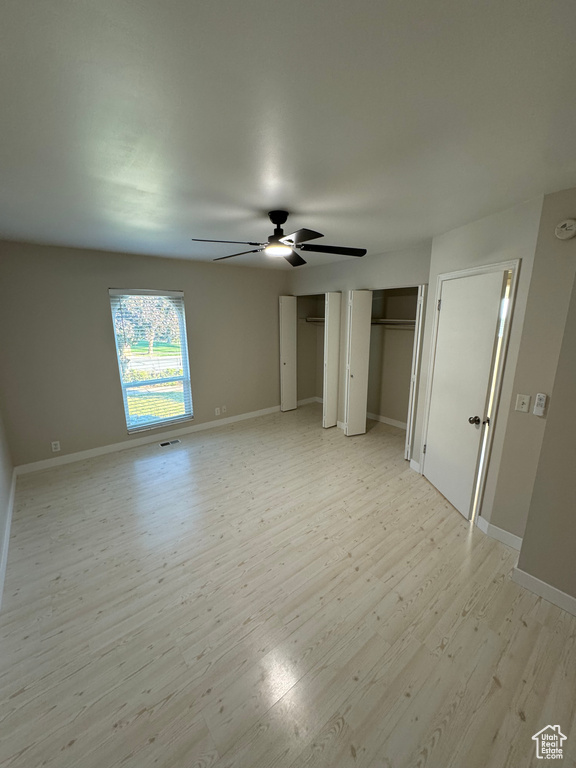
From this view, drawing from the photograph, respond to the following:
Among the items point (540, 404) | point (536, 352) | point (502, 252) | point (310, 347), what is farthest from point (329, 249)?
point (310, 347)

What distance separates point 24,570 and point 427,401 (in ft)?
12.4

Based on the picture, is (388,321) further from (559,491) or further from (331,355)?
(559,491)

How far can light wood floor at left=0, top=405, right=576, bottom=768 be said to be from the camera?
48.9 inches

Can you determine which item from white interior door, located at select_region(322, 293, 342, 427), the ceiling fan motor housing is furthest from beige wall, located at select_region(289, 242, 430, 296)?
the ceiling fan motor housing

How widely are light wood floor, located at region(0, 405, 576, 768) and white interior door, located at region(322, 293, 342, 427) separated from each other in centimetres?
197

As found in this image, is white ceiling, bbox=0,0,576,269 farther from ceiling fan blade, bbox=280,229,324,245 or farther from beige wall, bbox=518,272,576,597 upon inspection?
beige wall, bbox=518,272,576,597

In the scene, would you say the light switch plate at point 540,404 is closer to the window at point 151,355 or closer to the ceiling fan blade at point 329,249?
the ceiling fan blade at point 329,249

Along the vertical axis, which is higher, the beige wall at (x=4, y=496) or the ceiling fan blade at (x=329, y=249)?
the ceiling fan blade at (x=329, y=249)

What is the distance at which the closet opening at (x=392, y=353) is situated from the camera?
179 inches

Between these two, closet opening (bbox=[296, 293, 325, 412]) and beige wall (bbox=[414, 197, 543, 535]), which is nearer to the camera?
beige wall (bbox=[414, 197, 543, 535])

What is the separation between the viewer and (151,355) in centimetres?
411

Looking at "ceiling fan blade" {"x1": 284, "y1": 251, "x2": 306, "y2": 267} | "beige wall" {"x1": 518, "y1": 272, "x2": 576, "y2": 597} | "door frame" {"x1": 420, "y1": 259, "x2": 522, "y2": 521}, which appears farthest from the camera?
"ceiling fan blade" {"x1": 284, "y1": 251, "x2": 306, "y2": 267}

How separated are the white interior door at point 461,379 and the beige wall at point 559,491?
23.9 inches

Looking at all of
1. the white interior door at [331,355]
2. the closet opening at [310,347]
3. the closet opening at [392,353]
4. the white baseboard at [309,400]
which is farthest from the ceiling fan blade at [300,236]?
the white baseboard at [309,400]
